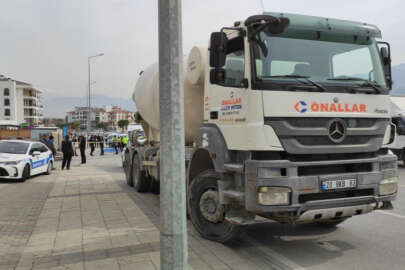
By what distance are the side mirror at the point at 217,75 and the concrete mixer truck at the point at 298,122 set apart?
1 cm

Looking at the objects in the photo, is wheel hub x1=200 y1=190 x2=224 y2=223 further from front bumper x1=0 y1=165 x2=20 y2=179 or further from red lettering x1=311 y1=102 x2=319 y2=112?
front bumper x1=0 y1=165 x2=20 y2=179

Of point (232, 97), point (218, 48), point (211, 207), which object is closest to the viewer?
point (218, 48)

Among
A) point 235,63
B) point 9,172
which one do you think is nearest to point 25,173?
point 9,172

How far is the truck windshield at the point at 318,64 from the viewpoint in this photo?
4527mm

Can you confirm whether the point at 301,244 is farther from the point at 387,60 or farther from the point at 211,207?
the point at 387,60

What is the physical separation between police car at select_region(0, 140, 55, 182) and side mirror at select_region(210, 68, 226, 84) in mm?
9703

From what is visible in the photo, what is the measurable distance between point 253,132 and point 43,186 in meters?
9.39

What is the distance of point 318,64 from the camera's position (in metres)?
4.75

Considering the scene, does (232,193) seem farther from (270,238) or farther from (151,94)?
(151,94)

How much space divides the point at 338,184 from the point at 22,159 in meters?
11.2

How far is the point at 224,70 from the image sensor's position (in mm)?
4918

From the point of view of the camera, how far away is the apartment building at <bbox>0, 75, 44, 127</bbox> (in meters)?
101

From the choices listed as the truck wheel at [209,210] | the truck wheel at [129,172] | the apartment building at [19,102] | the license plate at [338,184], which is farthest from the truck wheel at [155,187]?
the apartment building at [19,102]

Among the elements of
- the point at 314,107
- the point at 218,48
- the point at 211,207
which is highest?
the point at 218,48
